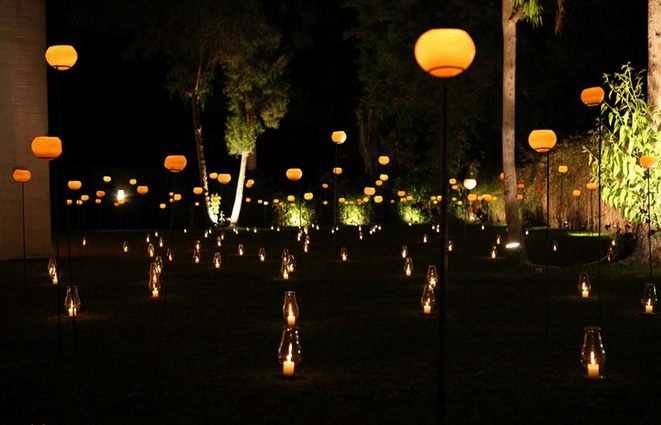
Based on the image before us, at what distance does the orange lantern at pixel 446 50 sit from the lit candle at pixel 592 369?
3.12 meters

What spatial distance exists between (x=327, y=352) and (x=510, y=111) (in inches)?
480

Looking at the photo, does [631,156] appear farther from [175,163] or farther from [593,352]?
[593,352]

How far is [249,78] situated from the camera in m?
38.7

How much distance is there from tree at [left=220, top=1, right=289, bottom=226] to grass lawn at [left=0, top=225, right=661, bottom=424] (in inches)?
871

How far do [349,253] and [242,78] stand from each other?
17.7 meters

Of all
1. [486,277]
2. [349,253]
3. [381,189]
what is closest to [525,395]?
[486,277]

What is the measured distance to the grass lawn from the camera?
6617 millimetres

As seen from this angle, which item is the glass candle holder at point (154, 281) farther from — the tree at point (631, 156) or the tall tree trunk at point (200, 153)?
the tall tree trunk at point (200, 153)

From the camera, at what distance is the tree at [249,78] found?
123 feet

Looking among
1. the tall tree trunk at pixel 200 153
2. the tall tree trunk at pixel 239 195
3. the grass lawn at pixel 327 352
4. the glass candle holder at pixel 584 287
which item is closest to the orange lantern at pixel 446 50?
the grass lawn at pixel 327 352

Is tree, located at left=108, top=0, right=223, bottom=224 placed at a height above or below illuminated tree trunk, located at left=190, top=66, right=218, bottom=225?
above

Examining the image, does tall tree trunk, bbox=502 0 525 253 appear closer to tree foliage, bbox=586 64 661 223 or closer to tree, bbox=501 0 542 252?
tree, bbox=501 0 542 252

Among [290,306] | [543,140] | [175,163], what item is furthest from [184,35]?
[290,306]

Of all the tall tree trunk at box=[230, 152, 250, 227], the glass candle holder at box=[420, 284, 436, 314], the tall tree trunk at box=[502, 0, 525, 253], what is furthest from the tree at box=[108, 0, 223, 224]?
the glass candle holder at box=[420, 284, 436, 314]
